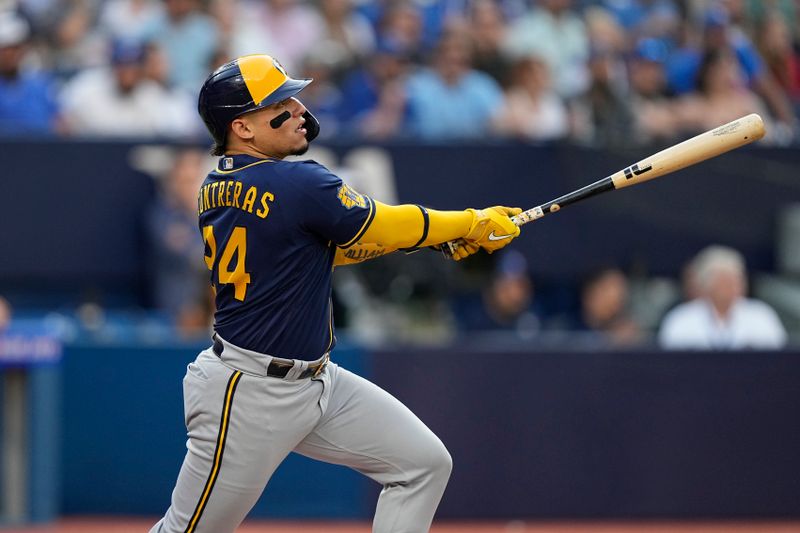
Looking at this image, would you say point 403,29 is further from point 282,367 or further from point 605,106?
point 282,367

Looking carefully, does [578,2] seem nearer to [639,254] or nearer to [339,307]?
[639,254]

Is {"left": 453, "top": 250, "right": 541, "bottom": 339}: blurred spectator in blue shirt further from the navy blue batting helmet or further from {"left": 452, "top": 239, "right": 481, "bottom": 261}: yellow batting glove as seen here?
the navy blue batting helmet

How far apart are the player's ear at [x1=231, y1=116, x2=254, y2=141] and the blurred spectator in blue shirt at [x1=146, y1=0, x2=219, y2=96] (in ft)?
19.7

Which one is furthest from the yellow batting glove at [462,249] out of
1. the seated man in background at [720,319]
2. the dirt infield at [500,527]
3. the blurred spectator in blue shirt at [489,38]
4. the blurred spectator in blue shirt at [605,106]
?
the blurred spectator in blue shirt at [489,38]

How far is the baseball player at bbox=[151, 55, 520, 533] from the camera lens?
455 cm

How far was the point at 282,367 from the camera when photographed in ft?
15.2

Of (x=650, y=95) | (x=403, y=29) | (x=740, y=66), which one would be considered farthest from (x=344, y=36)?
(x=740, y=66)

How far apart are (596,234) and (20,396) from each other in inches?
169

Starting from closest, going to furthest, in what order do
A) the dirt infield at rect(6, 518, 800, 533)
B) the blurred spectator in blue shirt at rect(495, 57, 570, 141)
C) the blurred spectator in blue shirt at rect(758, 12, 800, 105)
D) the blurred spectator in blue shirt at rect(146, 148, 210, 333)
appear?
the dirt infield at rect(6, 518, 800, 533) < the blurred spectator in blue shirt at rect(146, 148, 210, 333) < the blurred spectator in blue shirt at rect(495, 57, 570, 141) < the blurred spectator in blue shirt at rect(758, 12, 800, 105)

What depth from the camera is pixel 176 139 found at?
9.35 m

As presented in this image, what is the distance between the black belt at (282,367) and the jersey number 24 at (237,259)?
8.2 inches

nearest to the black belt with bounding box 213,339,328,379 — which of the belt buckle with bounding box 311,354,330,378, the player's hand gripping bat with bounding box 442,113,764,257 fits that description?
the belt buckle with bounding box 311,354,330,378

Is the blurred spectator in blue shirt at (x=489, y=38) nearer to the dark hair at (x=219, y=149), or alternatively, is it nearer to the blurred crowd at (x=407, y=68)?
the blurred crowd at (x=407, y=68)

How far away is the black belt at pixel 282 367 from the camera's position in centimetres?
463
